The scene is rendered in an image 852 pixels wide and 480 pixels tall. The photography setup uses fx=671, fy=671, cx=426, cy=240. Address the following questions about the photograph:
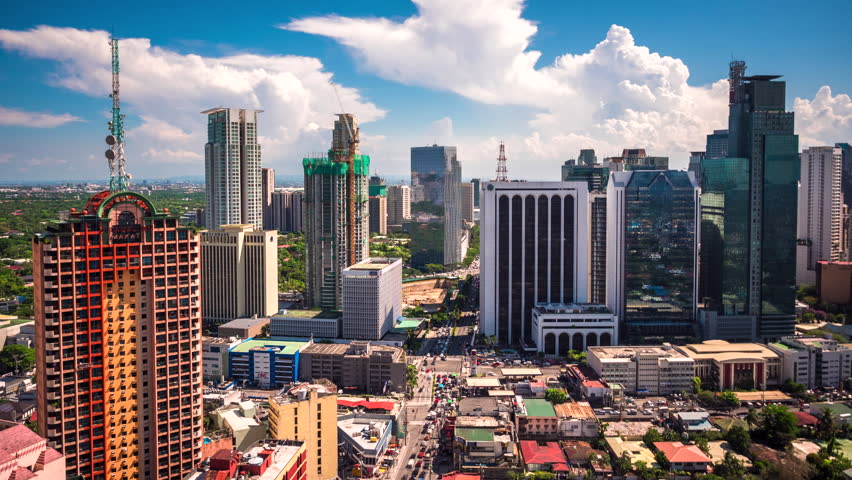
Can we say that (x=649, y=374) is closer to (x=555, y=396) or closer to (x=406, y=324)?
(x=555, y=396)

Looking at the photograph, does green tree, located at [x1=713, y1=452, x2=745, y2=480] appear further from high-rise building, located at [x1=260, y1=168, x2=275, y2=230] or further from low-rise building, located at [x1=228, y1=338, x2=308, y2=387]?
high-rise building, located at [x1=260, y1=168, x2=275, y2=230]

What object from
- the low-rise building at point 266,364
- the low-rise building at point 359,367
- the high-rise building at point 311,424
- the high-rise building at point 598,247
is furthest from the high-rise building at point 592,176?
the high-rise building at point 311,424

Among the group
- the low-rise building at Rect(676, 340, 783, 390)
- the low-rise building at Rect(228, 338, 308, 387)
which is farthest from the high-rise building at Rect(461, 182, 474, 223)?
the low-rise building at Rect(228, 338, 308, 387)

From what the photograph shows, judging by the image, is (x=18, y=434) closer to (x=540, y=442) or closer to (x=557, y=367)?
(x=540, y=442)

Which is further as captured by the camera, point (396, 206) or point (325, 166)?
point (396, 206)

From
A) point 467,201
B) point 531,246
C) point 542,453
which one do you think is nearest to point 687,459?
point 542,453

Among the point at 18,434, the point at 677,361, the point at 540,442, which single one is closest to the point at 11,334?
the point at 18,434

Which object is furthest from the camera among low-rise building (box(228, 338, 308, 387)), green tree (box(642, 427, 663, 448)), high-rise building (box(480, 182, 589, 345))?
high-rise building (box(480, 182, 589, 345))
